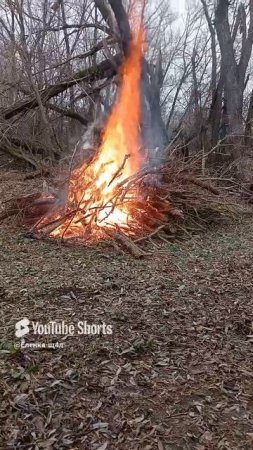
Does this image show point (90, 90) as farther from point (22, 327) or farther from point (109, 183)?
point (22, 327)

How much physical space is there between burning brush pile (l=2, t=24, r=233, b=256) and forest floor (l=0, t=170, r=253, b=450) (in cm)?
65

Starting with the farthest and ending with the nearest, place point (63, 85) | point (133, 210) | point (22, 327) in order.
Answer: point (63, 85), point (133, 210), point (22, 327)

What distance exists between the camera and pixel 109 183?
5004 millimetres

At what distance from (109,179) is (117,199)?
44cm

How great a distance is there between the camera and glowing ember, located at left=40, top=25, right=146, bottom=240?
4.78 metres

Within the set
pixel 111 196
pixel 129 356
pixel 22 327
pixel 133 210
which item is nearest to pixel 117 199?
pixel 111 196

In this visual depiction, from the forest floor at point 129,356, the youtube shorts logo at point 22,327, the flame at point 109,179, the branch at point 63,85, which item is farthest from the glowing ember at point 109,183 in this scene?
the branch at point 63,85

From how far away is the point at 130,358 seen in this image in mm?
2482

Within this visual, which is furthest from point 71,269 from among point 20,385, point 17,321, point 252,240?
point 252,240

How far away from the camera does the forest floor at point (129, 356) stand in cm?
191

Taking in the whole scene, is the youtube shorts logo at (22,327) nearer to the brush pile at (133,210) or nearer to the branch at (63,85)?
the brush pile at (133,210)

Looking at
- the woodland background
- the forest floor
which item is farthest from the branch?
the forest floor

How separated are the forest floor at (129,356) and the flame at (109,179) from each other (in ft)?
2.26

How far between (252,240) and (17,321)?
3190 millimetres
